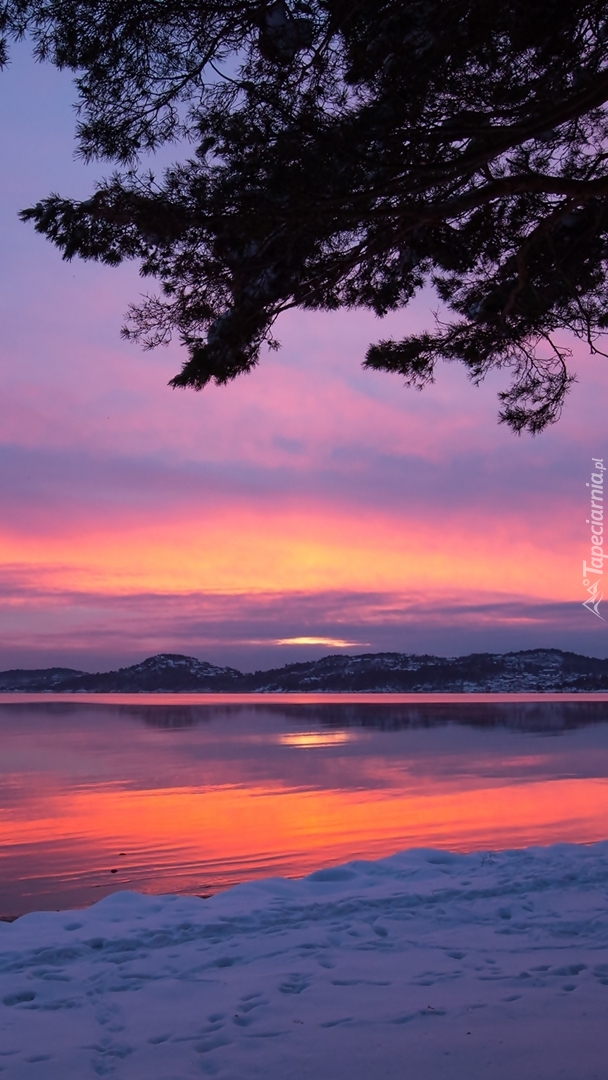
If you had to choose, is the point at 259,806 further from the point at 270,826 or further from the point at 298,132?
the point at 298,132

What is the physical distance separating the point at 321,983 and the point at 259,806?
30.9ft

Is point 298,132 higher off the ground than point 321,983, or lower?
higher

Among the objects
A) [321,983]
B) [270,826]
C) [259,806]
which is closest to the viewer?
[321,983]

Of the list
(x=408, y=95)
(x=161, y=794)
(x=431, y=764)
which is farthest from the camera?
(x=431, y=764)

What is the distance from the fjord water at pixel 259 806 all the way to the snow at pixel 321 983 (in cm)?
238

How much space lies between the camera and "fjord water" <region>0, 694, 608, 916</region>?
9883 millimetres

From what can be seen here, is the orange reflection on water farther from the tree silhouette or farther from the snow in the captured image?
the tree silhouette

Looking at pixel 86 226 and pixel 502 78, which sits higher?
pixel 502 78

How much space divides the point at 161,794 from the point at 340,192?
1266cm

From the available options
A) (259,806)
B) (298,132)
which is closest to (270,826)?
(259,806)

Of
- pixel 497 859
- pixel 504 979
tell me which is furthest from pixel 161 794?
pixel 504 979

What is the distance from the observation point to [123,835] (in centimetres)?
1194

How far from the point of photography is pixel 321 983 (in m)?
4.96

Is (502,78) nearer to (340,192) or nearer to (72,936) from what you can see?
(340,192)
